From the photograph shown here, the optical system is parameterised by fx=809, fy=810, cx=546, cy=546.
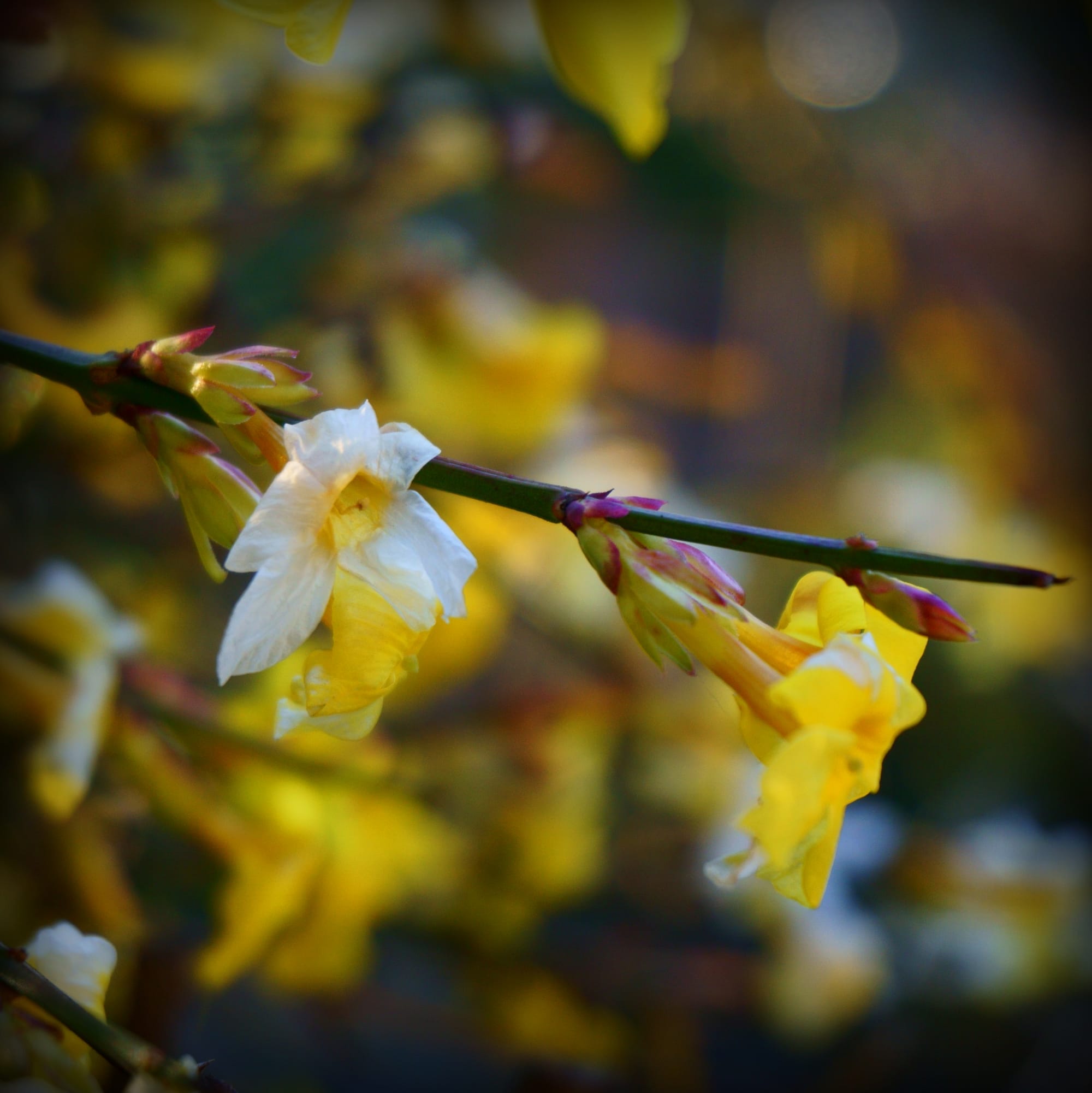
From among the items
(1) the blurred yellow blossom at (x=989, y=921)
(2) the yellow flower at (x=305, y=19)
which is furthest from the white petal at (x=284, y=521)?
(1) the blurred yellow blossom at (x=989, y=921)

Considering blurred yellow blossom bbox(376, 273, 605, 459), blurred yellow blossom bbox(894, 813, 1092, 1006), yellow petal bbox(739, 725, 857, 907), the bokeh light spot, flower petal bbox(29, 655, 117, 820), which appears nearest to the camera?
yellow petal bbox(739, 725, 857, 907)

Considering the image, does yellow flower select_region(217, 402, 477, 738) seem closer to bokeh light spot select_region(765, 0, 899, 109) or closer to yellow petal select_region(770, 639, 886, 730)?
yellow petal select_region(770, 639, 886, 730)

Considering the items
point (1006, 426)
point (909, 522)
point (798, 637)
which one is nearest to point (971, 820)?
point (909, 522)

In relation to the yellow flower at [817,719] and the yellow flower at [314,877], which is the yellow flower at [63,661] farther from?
the yellow flower at [817,719]

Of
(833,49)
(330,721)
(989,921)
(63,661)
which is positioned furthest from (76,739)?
(833,49)

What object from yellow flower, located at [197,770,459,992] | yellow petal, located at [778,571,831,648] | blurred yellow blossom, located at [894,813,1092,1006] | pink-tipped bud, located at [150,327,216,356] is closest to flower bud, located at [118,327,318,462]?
pink-tipped bud, located at [150,327,216,356]

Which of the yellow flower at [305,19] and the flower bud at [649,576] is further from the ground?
the yellow flower at [305,19]

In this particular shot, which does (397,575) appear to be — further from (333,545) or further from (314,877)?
(314,877)
